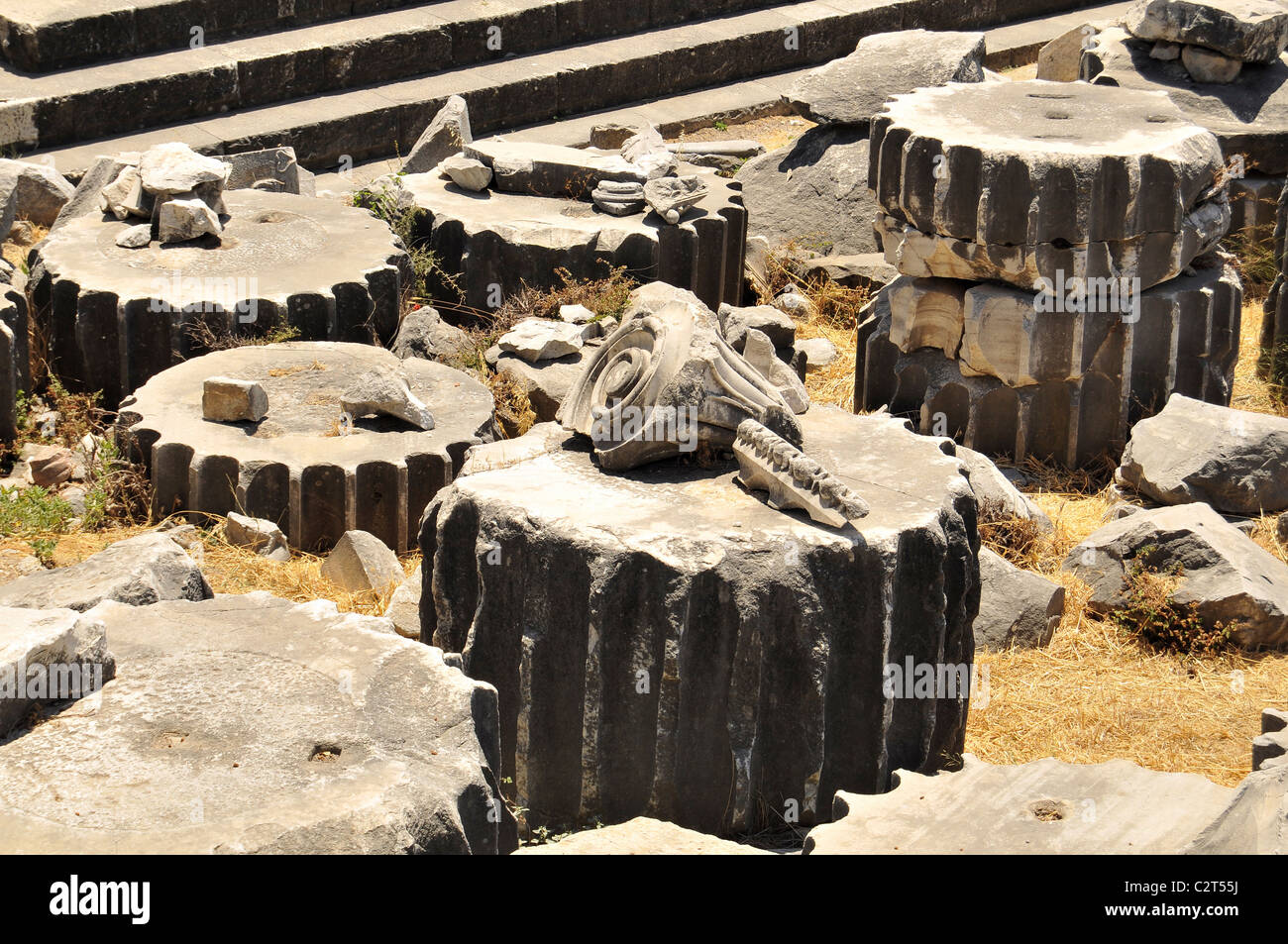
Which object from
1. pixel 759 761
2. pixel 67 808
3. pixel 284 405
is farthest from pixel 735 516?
pixel 284 405

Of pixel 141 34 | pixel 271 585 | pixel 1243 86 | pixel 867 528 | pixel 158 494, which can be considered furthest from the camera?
pixel 141 34

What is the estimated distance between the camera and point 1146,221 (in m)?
7.52

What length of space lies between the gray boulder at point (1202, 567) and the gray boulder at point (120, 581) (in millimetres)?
3346

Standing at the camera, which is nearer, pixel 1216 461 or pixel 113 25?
pixel 1216 461

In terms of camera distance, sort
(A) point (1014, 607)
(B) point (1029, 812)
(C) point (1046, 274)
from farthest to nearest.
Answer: (C) point (1046, 274), (A) point (1014, 607), (B) point (1029, 812)

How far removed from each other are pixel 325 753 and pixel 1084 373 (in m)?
4.79

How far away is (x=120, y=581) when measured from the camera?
17.3 feet

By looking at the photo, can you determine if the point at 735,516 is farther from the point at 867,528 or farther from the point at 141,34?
the point at 141,34

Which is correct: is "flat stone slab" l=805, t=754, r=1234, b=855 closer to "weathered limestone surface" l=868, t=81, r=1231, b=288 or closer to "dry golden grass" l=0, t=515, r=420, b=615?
"dry golden grass" l=0, t=515, r=420, b=615

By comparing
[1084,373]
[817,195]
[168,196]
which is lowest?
[1084,373]

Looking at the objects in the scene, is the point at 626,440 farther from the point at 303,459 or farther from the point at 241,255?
the point at 241,255

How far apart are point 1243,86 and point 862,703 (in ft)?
21.9

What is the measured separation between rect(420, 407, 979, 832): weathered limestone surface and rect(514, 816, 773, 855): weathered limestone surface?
0.20 m

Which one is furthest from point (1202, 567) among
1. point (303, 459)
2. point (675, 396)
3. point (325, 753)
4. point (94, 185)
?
point (94, 185)
